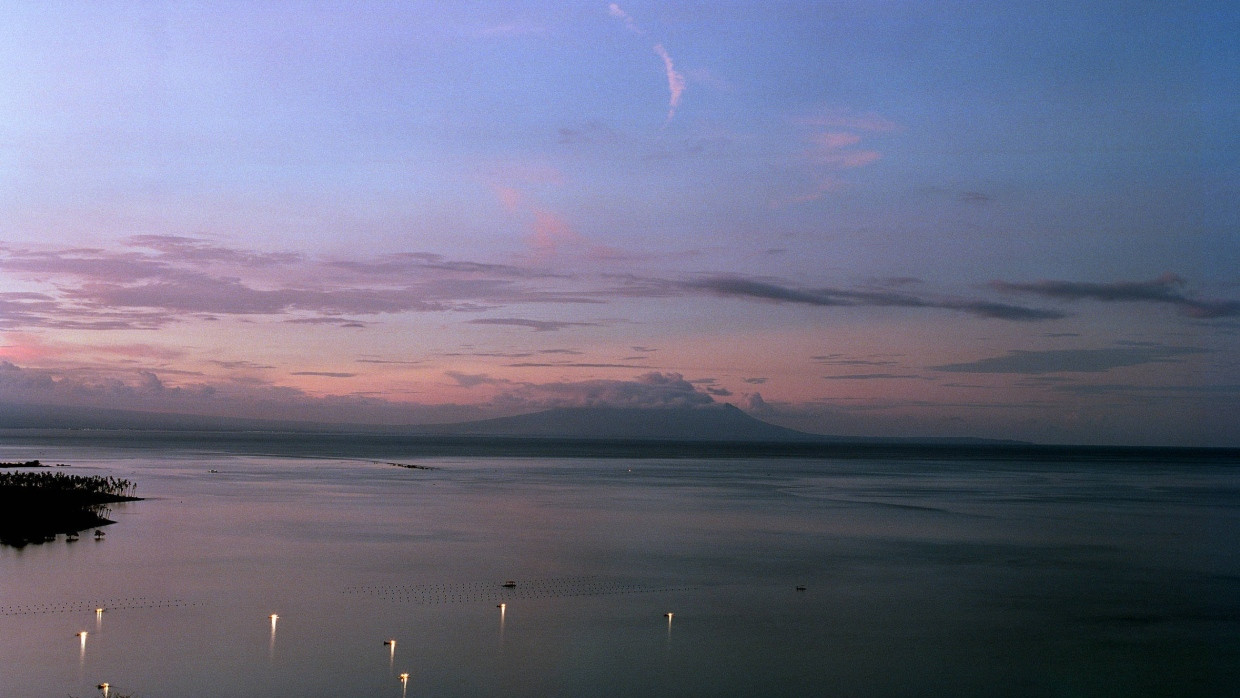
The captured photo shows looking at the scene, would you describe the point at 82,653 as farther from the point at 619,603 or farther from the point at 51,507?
the point at 51,507

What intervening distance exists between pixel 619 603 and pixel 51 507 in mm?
32329

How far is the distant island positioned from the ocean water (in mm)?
1746

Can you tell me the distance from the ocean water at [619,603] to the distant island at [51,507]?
5.73 ft

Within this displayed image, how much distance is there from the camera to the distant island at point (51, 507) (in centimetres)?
4072

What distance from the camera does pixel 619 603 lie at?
30.0 m

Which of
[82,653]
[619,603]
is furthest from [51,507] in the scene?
[619,603]

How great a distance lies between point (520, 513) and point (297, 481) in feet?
111

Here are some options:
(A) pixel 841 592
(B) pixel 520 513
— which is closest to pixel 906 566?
(A) pixel 841 592

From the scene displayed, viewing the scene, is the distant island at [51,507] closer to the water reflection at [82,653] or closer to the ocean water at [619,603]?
the ocean water at [619,603]

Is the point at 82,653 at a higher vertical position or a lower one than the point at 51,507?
lower

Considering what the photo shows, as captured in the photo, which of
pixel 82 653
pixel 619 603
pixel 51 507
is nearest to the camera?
pixel 82 653

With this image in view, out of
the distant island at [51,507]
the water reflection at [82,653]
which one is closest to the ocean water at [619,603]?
the water reflection at [82,653]

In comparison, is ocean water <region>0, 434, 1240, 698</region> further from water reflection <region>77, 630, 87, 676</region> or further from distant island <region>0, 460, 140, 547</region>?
distant island <region>0, 460, 140, 547</region>

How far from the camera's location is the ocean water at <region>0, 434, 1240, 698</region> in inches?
872
